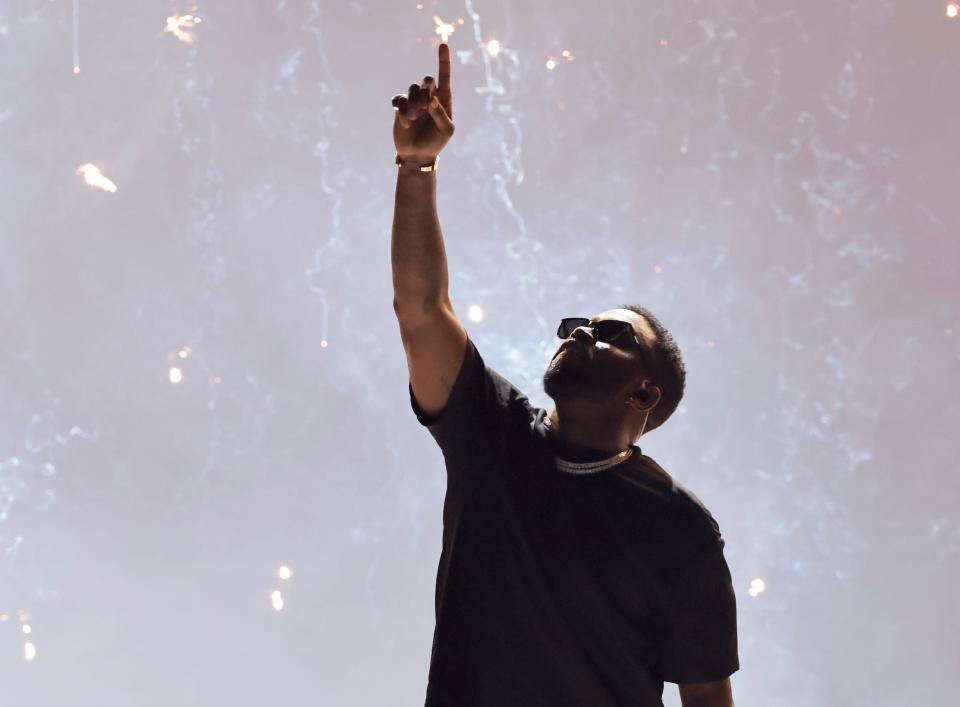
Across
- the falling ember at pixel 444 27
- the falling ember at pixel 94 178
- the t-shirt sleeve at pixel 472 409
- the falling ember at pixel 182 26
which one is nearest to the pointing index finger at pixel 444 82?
the t-shirt sleeve at pixel 472 409

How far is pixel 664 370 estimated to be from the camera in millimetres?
1706

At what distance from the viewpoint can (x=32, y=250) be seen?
35.1 ft

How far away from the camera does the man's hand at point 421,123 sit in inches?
60.0

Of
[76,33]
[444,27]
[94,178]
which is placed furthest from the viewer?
[94,178]

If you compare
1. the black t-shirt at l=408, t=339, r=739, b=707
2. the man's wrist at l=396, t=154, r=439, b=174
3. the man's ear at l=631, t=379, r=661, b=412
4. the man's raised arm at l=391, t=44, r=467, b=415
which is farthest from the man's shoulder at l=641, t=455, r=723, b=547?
the man's wrist at l=396, t=154, r=439, b=174

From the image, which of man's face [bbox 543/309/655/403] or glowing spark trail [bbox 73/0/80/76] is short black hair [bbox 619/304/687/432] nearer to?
man's face [bbox 543/309/655/403]

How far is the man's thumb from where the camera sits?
155cm

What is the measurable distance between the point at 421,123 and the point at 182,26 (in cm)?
955

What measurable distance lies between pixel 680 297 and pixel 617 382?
9765mm

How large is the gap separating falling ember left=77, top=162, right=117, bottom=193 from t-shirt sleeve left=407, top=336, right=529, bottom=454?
1009cm

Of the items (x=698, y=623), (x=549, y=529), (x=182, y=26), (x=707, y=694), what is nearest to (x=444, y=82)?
(x=549, y=529)

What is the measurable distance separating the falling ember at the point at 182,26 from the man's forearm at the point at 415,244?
31.3 feet

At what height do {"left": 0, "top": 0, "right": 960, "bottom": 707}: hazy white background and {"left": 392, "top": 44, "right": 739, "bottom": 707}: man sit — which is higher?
{"left": 0, "top": 0, "right": 960, "bottom": 707}: hazy white background

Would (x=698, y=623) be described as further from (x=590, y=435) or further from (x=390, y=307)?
(x=390, y=307)
